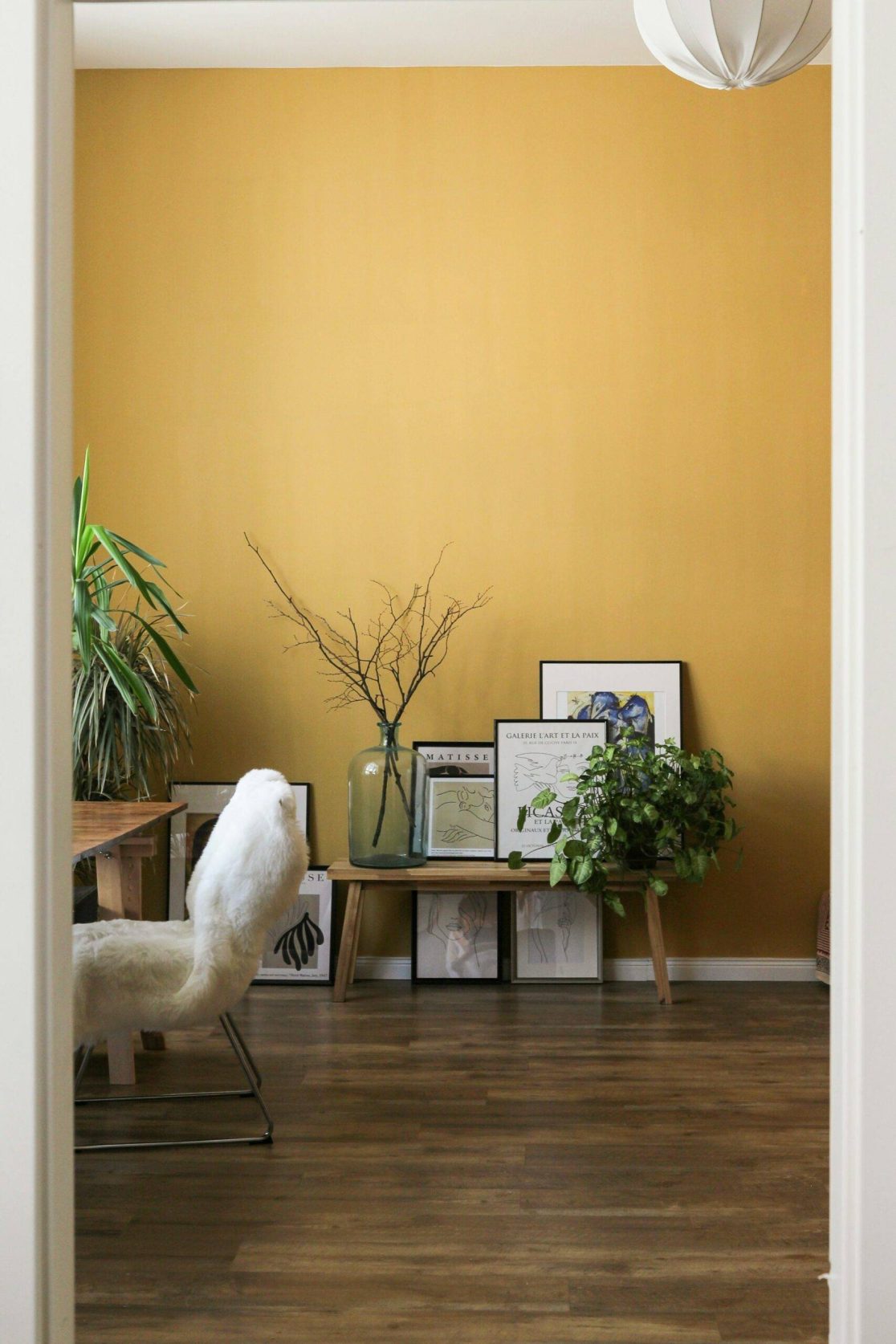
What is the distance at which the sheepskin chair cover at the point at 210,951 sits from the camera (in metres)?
2.64

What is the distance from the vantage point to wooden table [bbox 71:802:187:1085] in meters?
3.18

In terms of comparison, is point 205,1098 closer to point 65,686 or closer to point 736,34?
point 65,686

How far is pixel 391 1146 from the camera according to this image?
279 centimetres

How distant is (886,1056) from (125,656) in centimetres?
317

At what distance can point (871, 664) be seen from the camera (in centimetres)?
130

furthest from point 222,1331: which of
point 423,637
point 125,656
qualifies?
point 423,637

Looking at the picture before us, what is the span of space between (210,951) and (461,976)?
182cm

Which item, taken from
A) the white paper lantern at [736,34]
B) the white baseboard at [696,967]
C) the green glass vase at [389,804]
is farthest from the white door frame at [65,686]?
the white baseboard at [696,967]

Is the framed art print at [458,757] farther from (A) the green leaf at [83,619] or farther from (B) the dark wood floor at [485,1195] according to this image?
(A) the green leaf at [83,619]

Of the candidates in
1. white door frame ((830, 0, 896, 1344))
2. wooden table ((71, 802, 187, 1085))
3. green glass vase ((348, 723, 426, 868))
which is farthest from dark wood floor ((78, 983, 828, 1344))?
white door frame ((830, 0, 896, 1344))

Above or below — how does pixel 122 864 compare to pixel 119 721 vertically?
below

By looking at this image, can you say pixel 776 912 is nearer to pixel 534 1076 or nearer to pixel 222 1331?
pixel 534 1076

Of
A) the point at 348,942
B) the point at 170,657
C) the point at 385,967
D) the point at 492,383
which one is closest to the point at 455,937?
the point at 385,967

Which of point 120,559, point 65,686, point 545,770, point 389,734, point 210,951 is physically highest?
point 120,559
